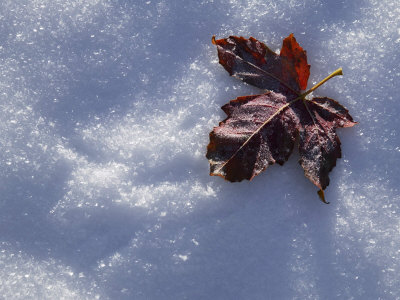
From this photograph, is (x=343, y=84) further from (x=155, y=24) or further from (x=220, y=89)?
(x=155, y=24)

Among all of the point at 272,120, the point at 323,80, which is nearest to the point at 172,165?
the point at 272,120

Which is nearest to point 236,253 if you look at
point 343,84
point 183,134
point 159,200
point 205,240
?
point 205,240

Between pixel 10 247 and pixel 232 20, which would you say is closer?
pixel 10 247

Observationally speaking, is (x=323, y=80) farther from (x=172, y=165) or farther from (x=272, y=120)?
(x=172, y=165)

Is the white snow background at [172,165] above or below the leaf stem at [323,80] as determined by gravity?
below
